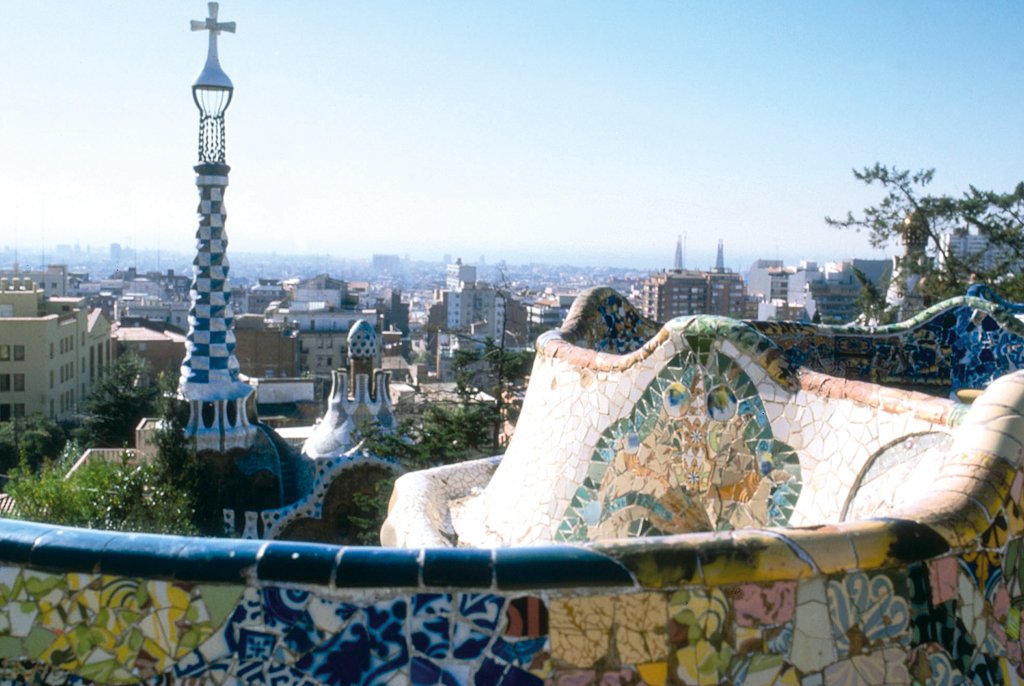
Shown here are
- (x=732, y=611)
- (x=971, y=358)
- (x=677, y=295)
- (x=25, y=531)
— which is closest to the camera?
(x=732, y=611)

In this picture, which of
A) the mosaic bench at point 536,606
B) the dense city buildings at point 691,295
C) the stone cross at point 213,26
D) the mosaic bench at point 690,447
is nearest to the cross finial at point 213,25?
the stone cross at point 213,26

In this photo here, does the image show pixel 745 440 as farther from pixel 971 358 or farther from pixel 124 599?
pixel 971 358

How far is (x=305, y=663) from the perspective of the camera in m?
2.24

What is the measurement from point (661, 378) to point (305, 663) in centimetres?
185

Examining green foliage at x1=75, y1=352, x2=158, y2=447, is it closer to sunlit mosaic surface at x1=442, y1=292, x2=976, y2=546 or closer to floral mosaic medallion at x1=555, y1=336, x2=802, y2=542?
sunlit mosaic surface at x1=442, y1=292, x2=976, y2=546

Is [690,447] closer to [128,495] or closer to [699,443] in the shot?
[699,443]

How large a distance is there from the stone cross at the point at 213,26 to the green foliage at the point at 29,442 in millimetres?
12374

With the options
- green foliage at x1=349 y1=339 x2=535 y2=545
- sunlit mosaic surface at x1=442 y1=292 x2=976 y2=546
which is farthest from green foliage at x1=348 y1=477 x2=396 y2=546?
sunlit mosaic surface at x1=442 y1=292 x2=976 y2=546

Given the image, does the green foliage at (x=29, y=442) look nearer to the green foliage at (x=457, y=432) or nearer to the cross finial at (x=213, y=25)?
the cross finial at (x=213, y=25)

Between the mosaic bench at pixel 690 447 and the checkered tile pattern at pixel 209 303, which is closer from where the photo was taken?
the mosaic bench at pixel 690 447

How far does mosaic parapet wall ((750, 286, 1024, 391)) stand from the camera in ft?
17.9

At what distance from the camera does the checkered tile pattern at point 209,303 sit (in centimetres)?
1459

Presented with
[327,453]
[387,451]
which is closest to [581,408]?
[387,451]

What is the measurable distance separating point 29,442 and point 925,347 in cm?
2293
